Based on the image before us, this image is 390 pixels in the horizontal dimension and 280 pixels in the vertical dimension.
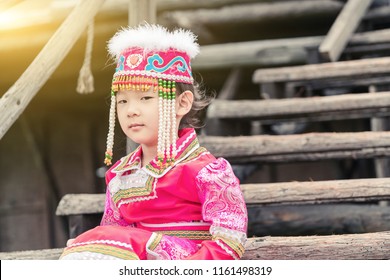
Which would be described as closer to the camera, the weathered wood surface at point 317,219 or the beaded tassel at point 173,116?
the beaded tassel at point 173,116

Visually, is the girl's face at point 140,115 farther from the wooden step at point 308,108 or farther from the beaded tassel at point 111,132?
the wooden step at point 308,108

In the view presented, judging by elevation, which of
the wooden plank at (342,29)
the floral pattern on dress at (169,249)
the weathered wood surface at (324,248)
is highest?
the wooden plank at (342,29)

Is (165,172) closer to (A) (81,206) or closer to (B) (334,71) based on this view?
(A) (81,206)

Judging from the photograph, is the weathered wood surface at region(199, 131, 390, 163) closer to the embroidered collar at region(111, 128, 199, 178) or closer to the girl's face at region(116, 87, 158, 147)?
the embroidered collar at region(111, 128, 199, 178)

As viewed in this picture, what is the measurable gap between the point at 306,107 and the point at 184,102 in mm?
1321

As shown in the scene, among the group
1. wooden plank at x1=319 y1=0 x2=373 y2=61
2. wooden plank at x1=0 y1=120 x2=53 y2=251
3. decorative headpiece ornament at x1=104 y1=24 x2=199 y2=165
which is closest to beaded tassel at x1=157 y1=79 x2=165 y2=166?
decorative headpiece ornament at x1=104 y1=24 x2=199 y2=165

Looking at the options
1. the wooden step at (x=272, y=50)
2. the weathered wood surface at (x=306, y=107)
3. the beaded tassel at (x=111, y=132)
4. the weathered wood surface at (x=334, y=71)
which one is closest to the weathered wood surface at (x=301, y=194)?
the beaded tassel at (x=111, y=132)

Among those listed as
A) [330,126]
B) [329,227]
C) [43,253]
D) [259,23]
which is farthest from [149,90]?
[330,126]

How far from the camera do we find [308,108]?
3.44 m

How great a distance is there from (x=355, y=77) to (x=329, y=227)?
0.75m

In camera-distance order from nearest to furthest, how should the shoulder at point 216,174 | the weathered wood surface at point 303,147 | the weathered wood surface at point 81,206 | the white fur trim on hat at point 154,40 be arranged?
the shoulder at point 216,174
the white fur trim on hat at point 154,40
the weathered wood surface at point 81,206
the weathered wood surface at point 303,147

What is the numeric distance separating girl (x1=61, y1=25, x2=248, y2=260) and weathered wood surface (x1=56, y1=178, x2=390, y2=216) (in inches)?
18.0

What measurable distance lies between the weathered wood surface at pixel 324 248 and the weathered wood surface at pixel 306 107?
120 centimetres

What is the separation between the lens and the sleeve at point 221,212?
6.46 ft
